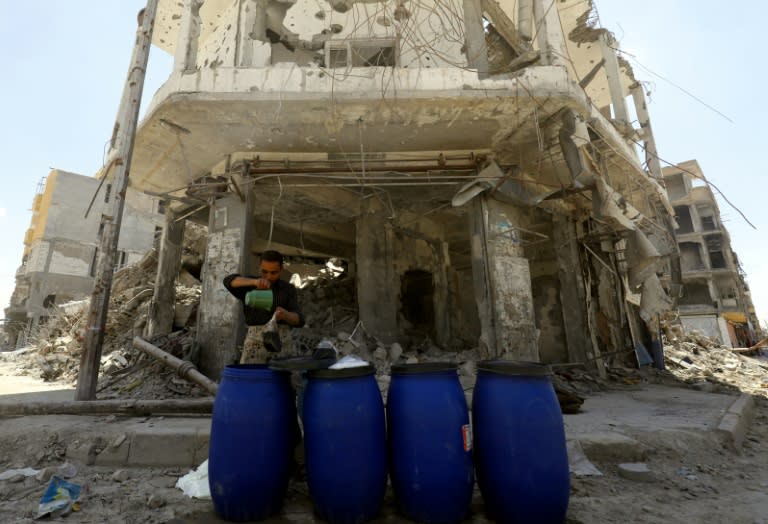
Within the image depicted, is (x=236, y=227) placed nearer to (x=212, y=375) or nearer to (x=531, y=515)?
(x=212, y=375)

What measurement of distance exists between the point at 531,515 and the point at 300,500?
1.17 metres

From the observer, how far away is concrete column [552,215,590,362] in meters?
7.11

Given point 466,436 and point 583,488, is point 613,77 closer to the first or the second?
point 583,488

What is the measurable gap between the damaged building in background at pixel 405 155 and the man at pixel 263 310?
2561 millimetres

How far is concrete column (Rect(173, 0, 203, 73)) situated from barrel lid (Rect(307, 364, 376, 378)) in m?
4.76

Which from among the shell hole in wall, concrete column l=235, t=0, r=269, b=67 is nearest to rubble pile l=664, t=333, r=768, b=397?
the shell hole in wall

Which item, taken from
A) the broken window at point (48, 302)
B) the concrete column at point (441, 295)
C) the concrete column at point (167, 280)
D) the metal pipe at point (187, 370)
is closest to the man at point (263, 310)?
the metal pipe at point (187, 370)

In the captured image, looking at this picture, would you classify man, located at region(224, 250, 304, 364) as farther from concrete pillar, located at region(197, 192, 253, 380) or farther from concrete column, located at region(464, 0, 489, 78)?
concrete column, located at region(464, 0, 489, 78)

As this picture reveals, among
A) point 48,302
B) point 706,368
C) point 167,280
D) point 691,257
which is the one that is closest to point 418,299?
point 167,280

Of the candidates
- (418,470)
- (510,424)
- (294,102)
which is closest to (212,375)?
(294,102)

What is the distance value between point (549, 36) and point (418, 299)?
6.28 metres

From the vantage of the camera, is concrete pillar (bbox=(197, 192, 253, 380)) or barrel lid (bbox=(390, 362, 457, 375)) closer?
barrel lid (bbox=(390, 362, 457, 375))

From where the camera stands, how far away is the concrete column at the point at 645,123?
30.8 feet

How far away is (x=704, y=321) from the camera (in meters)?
20.5
